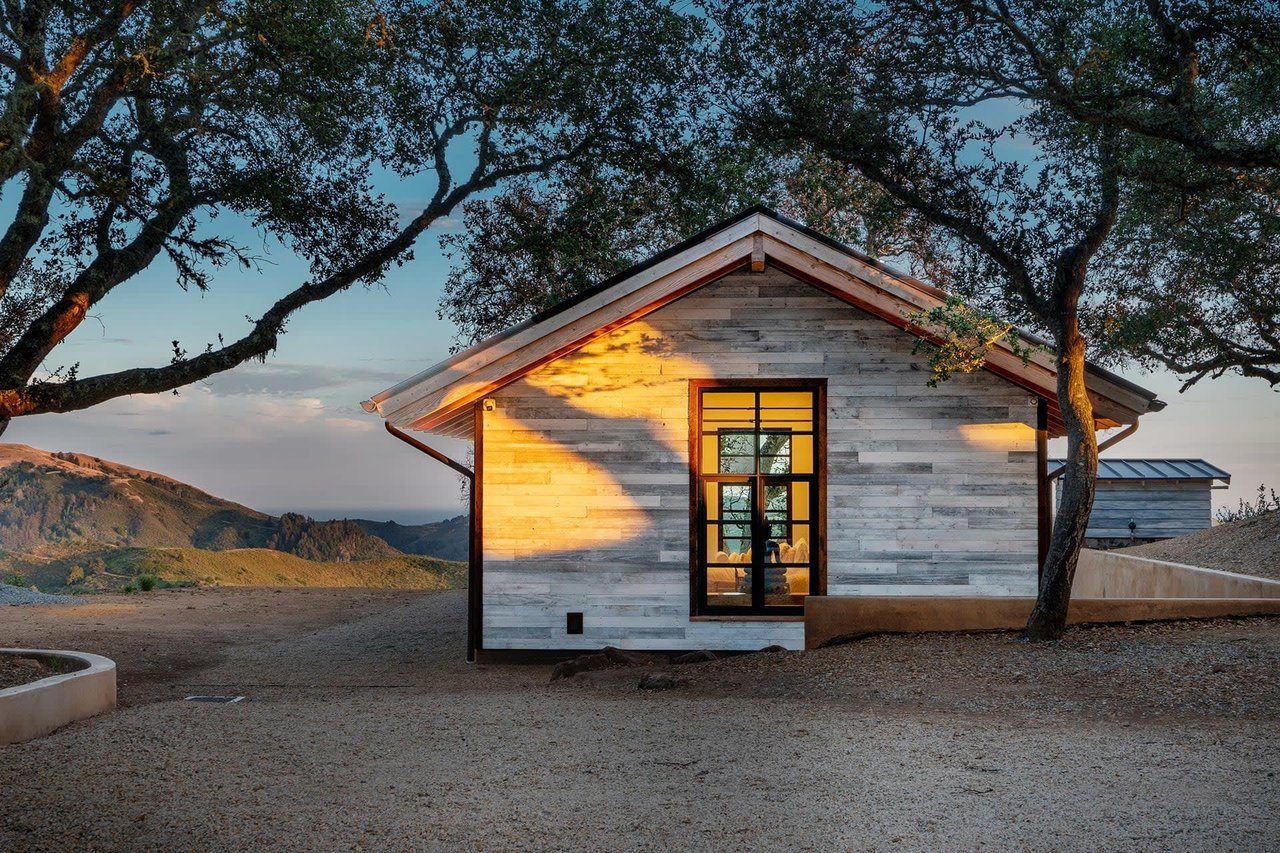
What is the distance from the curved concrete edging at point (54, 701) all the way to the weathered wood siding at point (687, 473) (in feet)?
12.9

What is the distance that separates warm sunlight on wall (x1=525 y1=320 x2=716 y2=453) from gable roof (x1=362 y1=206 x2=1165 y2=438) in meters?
0.18

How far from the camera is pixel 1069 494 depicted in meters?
10.8

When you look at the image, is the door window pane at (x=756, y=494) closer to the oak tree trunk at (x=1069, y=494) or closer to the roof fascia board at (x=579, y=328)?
the roof fascia board at (x=579, y=328)

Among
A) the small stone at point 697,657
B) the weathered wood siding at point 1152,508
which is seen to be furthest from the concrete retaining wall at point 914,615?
the weathered wood siding at point 1152,508

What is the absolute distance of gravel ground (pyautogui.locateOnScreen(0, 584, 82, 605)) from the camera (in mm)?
19828

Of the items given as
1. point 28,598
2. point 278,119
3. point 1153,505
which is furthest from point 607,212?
point 1153,505

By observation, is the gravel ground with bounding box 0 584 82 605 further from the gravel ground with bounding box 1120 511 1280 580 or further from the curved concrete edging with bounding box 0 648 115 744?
the gravel ground with bounding box 1120 511 1280 580

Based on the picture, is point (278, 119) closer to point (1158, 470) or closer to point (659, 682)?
point (659, 682)

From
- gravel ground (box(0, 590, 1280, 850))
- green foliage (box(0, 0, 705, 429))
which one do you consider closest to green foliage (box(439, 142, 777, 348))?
green foliage (box(0, 0, 705, 429))

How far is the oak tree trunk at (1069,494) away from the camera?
10.8 meters

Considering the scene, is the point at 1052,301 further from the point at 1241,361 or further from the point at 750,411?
the point at 1241,361

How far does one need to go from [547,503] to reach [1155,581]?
1017cm

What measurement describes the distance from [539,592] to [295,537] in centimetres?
2641

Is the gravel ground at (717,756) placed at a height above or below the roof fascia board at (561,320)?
below
